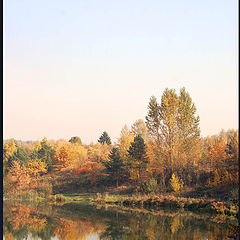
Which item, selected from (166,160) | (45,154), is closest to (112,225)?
(166,160)

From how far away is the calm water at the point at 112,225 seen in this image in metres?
13.7

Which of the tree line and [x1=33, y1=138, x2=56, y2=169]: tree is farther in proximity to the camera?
[x1=33, y1=138, x2=56, y2=169]: tree

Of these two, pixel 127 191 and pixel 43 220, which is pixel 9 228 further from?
pixel 127 191

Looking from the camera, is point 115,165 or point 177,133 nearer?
point 177,133

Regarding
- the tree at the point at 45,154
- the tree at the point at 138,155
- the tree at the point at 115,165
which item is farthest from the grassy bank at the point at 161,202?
the tree at the point at 45,154

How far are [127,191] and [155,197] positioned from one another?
7498 mm

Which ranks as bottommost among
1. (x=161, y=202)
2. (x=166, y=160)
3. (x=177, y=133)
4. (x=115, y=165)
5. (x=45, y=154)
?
(x=161, y=202)

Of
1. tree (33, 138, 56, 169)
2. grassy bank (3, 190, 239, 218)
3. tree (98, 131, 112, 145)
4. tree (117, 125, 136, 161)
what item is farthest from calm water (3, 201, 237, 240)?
tree (98, 131, 112, 145)

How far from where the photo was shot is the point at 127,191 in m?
30.2

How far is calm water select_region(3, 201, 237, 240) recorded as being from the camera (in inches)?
539

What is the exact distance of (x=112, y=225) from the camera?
16.0 metres

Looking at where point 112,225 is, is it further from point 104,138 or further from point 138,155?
point 104,138

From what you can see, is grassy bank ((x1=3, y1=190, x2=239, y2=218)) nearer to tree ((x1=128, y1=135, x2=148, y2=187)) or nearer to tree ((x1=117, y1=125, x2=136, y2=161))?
tree ((x1=128, y1=135, x2=148, y2=187))

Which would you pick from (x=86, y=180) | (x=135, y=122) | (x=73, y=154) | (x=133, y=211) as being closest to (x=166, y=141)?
(x=133, y=211)
